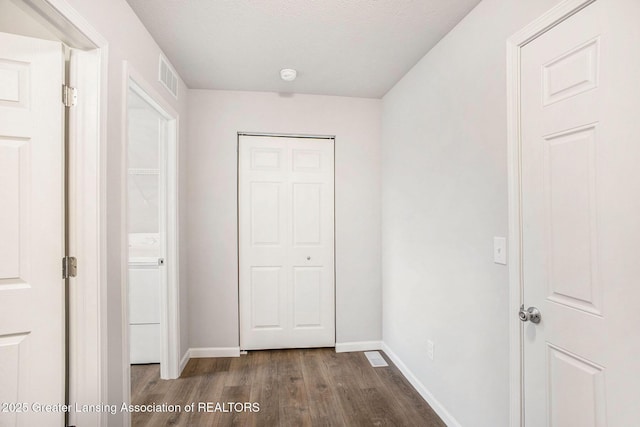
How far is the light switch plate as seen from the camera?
151 centimetres

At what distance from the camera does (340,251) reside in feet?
10.3

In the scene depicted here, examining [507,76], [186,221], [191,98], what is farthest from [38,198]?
[507,76]

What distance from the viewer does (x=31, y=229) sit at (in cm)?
128

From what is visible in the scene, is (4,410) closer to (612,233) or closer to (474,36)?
(612,233)

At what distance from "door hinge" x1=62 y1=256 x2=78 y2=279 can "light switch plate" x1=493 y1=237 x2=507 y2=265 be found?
6.58 ft

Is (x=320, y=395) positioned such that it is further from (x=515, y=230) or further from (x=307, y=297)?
(x=515, y=230)

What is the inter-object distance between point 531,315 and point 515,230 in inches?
14.8

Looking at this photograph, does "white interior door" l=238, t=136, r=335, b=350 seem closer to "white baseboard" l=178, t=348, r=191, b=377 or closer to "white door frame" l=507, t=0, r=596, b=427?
"white baseboard" l=178, t=348, r=191, b=377

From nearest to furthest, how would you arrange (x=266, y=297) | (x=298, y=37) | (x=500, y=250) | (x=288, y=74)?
(x=500, y=250), (x=298, y=37), (x=288, y=74), (x=266, y=297)

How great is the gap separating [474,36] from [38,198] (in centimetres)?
229

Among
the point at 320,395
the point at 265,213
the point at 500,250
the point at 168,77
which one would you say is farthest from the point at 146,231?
the point at 500,250

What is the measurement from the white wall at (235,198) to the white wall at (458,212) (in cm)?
43

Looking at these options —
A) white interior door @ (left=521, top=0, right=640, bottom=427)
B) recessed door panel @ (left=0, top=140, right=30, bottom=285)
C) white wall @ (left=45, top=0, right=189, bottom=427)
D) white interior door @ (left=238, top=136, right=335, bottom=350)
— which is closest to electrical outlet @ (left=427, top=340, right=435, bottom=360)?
white interior door @ (left=521, top=0, right=640, bottom=427)

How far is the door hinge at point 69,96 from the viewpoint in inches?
54.5
